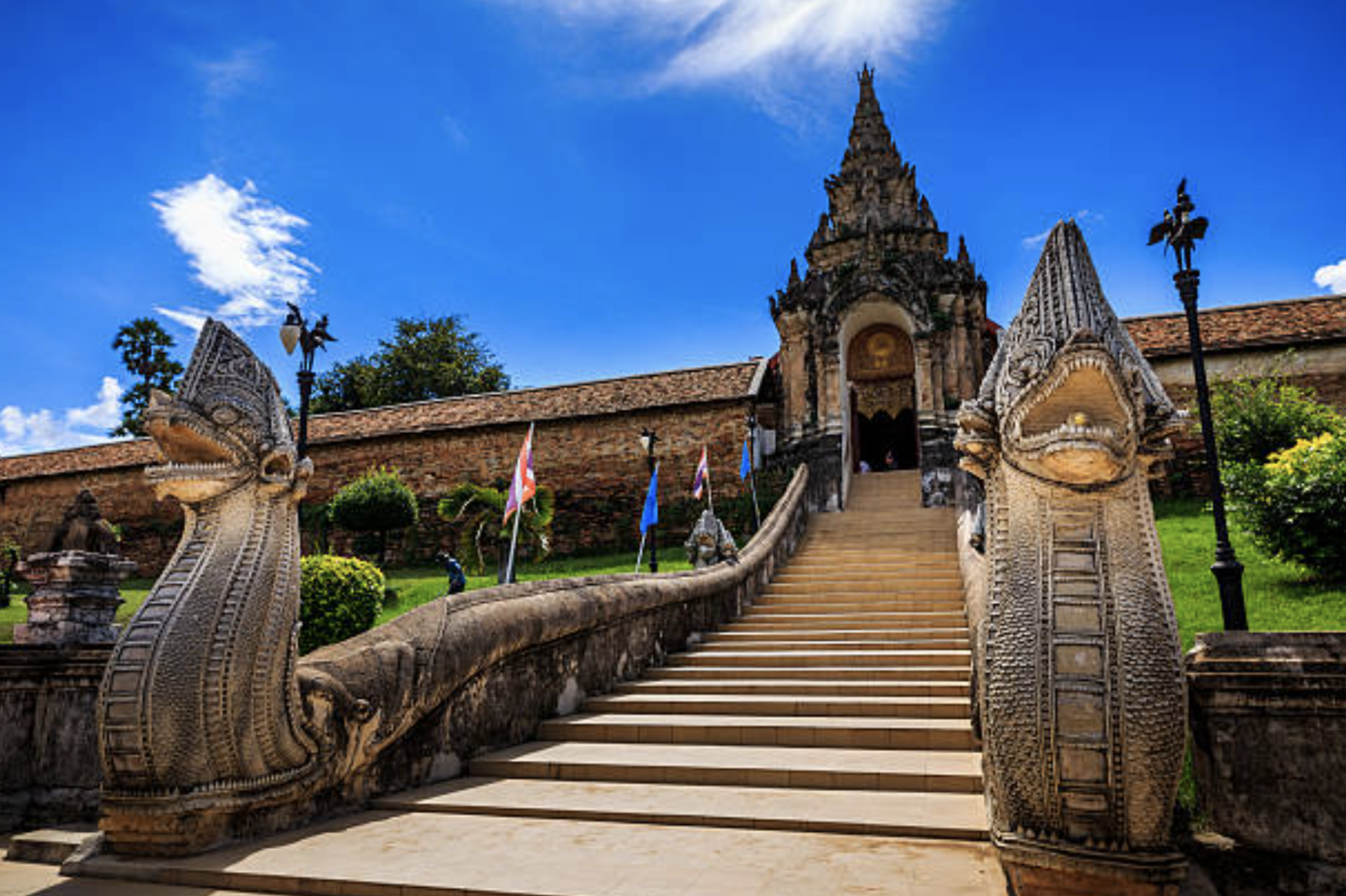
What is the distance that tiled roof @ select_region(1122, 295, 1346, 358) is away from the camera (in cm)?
1772

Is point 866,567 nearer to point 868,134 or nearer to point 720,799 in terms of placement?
point 720,799

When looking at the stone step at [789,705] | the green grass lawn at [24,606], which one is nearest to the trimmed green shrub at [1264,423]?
the stone step at [789,705]

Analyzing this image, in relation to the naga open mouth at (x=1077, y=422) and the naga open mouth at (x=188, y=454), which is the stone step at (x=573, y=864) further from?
the naga open mouth at (x=188, y=454)

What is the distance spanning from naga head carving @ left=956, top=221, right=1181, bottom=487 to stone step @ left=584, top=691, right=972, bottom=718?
3173 millimetres

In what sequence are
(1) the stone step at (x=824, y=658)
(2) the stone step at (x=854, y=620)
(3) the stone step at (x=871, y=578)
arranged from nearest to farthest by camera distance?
(1) the stone step at (x=824, y=658)
(2) the stone step at (x=854, y=620)
(3) the stone step at (x=871, y=578)

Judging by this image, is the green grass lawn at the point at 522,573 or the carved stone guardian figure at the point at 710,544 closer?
the carved stone guardian figure at the point at 710,544

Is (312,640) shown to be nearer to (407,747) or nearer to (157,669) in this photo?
(407,747)

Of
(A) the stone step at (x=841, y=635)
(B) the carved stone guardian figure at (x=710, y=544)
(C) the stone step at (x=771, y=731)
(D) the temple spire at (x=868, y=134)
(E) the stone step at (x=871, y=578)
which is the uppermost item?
(D) the temple spire at (x=868, y=134)

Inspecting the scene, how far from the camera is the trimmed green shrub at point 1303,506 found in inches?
332

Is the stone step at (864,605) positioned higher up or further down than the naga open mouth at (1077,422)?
further down

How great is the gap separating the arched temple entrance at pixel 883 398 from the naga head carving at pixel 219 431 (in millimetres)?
16717

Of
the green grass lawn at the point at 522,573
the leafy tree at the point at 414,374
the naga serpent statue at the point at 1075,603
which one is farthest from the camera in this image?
the leafy tree at the point at 414,374

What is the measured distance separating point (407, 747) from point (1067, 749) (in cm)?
339

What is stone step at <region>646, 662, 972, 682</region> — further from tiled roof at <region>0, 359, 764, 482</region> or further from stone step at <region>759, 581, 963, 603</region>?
tiled roof at <region>0, 359, 764, 482</region>
